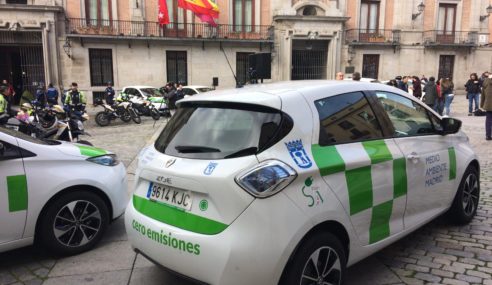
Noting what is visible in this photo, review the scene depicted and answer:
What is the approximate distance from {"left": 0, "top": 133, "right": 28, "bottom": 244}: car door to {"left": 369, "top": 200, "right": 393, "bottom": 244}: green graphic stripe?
299 centimetres

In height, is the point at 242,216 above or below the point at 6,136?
below

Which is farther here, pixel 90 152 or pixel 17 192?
pixel 90 152

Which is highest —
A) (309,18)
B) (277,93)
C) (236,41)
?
(309,18)

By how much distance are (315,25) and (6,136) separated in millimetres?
26570

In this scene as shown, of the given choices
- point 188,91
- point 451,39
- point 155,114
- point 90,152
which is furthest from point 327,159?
point 451,39

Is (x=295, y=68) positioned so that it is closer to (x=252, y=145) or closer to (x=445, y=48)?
(x=445, y=48)

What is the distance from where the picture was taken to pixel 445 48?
103 ft

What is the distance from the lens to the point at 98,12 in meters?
25.6

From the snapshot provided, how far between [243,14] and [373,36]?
9.49m

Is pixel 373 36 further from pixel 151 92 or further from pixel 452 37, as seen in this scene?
pixel 151 92

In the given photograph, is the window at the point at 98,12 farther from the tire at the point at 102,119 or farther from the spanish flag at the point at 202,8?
the tire at the point at 102,119

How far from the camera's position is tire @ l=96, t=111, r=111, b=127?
53.8ft

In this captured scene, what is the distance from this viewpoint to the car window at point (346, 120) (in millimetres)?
3102

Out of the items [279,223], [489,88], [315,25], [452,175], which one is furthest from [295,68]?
[279,223]
